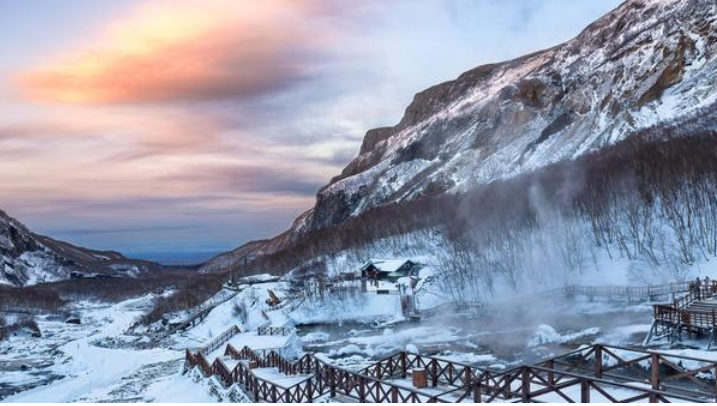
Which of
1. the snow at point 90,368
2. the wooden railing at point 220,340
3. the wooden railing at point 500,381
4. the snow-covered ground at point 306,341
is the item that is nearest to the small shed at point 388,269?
the snow-covered ground at point 306,341

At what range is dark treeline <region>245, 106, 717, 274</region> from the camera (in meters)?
72.6

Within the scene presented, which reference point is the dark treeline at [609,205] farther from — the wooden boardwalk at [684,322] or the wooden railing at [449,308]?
the wooden boardwalk at [684,322]

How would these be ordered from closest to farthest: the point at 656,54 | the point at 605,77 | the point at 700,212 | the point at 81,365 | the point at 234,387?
1. the point at 234,387
2. the point at 81,365
3. the point at 700,212
4. the point at 656,54
5. the point at 605,77

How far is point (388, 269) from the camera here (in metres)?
81.2

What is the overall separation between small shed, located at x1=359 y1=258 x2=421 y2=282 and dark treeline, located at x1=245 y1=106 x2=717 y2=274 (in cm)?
972

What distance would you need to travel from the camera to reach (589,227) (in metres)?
80.2

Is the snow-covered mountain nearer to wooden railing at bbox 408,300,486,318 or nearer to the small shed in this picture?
the small shed

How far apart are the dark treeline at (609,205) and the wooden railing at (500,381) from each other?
42073 mm

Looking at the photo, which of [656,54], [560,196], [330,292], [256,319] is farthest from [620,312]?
[656,54]

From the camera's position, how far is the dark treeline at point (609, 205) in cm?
7256

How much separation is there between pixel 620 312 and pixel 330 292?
34.2m

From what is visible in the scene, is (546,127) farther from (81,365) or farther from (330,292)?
(81,365)

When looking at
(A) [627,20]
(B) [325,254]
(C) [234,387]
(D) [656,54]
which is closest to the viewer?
(C) [234,387]

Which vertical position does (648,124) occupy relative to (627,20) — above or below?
below
